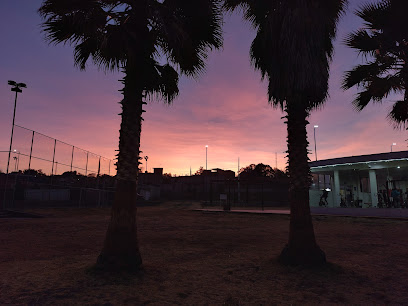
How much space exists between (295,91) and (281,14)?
1877mm

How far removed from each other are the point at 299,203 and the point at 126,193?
4.11 meters

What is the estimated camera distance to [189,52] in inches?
285

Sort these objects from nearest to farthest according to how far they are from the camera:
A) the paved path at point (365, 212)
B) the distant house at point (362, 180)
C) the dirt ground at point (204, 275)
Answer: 1. the dirt ground at point (204, 275)
2. the paved path at point (365, 212)
3. the distant house at point (362, 180)

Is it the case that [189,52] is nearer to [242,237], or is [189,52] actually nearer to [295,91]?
[295,91]

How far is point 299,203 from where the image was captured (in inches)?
271

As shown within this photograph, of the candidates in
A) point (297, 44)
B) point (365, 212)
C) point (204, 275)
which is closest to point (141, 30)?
point (297, 44)

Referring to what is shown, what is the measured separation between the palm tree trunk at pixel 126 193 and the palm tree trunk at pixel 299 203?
371cm

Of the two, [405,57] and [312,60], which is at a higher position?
[405,57]

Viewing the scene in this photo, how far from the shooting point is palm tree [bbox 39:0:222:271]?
6164mm

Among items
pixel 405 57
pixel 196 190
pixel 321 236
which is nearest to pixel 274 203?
pixel 196 190

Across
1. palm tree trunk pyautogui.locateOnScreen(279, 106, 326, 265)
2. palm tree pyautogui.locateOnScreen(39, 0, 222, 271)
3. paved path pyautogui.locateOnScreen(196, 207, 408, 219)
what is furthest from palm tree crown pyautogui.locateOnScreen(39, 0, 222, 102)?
paved path pyautogui.locateOnScreen(196, 207, 408, 219)

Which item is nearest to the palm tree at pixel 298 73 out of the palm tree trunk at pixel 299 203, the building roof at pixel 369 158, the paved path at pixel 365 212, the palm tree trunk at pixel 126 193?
the palm tree trunk at pixel 299 203

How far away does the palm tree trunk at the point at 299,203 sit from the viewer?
682 centimetres

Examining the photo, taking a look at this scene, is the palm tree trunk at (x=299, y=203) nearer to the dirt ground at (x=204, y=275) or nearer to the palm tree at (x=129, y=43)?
the dirt ground at (x=204, y=275)
